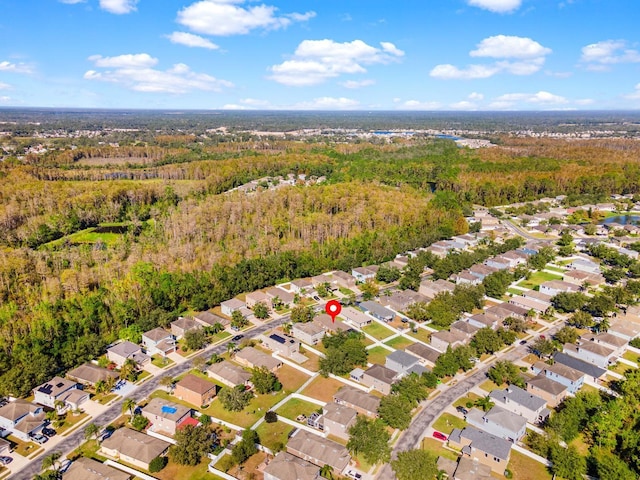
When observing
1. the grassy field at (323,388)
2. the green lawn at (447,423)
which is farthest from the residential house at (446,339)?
the grassy field at (323,388)

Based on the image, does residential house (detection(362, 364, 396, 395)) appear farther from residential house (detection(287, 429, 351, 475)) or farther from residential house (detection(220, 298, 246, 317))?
residential house (detection(220, 298, 246, 317))

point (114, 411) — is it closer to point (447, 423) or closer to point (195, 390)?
point (195, 390)

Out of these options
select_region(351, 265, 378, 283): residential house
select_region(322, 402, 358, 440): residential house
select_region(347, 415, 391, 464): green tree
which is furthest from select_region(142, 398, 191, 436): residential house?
select_region(351, 265, 378, 283): residential house

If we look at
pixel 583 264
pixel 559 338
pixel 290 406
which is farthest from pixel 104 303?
pixel 583 264

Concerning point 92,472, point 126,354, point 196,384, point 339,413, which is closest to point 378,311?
point 339,413

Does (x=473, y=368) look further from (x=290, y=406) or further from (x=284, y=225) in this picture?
(x=284, y=225)

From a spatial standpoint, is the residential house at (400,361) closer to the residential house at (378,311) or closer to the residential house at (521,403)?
the residential house at (521,403)
